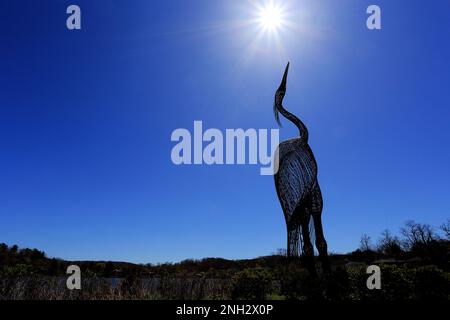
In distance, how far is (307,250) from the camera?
14.5m

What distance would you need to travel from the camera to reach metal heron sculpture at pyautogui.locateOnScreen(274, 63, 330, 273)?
48.6 feet

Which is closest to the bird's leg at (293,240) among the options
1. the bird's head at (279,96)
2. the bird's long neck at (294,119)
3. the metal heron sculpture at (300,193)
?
the metal heron sculpture at (300,193)

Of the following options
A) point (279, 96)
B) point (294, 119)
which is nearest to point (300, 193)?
point (294, 119)

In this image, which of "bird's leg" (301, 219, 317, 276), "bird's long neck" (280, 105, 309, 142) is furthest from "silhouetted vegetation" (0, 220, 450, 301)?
"bird's long neck" (280, 105, 309, 142)

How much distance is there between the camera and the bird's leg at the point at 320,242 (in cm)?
1389

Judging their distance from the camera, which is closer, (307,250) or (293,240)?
(307,250)

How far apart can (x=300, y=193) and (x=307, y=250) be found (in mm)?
2314

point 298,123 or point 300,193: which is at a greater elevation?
point 298,123

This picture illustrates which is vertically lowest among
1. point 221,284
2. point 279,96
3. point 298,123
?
point 221,284

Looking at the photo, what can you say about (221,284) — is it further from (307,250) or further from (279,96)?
(279,96)

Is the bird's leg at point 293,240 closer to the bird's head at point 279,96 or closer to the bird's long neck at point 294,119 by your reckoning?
the bird's long neck at point 294,119

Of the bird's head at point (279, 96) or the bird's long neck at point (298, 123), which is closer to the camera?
the bird's long neck at point (298, 123)

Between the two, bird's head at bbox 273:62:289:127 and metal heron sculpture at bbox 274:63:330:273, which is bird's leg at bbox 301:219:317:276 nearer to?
metal heron sculpture at bbox 274:63:330:273
